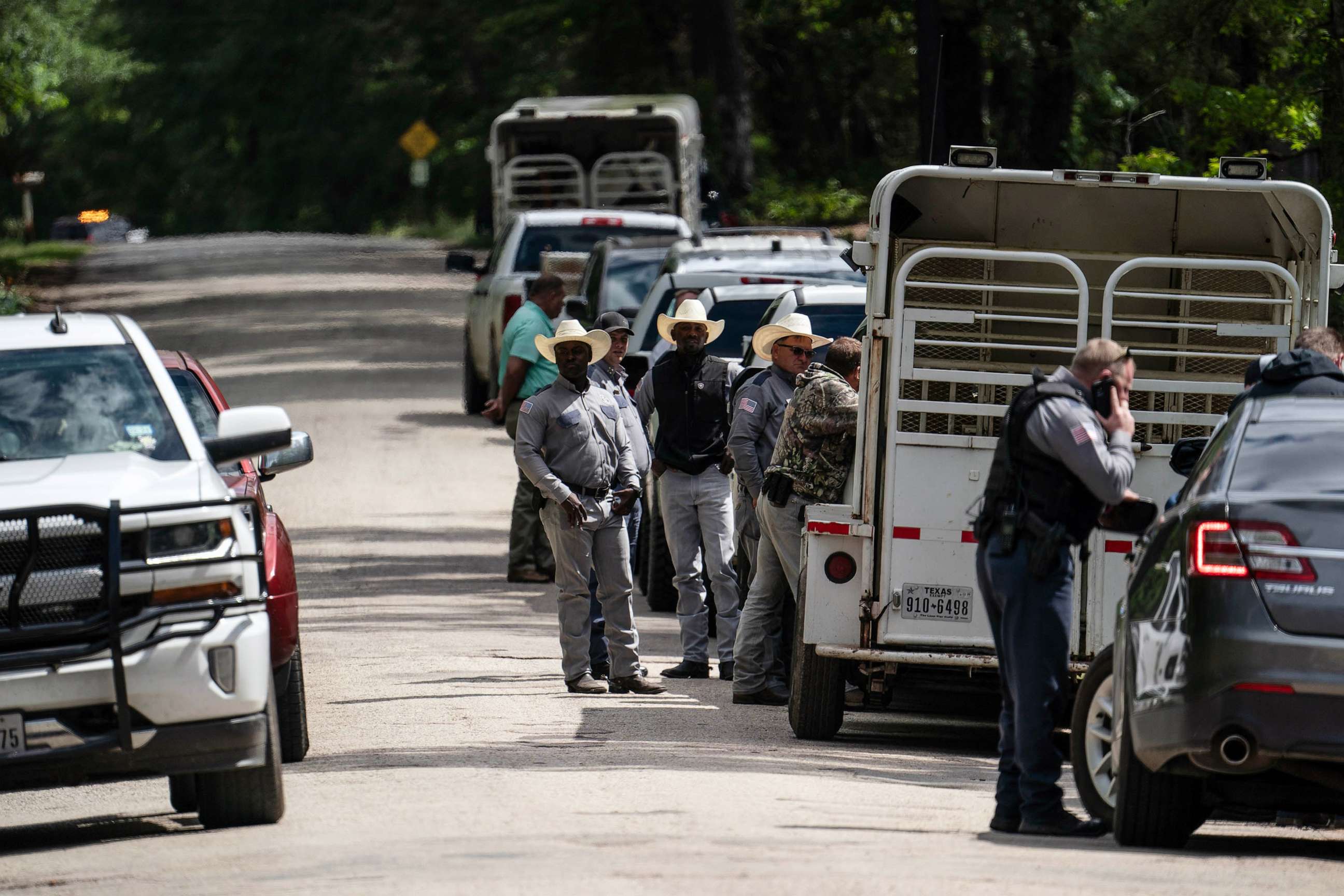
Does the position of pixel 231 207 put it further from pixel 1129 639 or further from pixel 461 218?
pixel 1129 639

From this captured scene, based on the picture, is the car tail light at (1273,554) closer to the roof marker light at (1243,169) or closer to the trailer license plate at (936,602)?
the trailer license plate at (936,602)

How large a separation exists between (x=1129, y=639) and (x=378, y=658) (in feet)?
19.1

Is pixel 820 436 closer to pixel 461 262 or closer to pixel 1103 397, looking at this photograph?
pixel 1103 397

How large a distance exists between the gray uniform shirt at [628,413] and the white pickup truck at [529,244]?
9.48m

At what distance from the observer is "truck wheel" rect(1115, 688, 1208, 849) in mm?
7277

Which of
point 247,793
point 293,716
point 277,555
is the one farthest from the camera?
point 293,716

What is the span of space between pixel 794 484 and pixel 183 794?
3376mm

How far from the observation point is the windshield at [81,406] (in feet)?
26.8

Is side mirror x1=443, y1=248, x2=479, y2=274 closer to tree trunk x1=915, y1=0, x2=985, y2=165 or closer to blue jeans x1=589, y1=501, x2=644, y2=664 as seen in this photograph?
tree trunk x1=915, y1=0, x2=985, y2=165

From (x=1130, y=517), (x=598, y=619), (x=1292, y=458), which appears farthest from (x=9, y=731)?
(x=598, y=619)

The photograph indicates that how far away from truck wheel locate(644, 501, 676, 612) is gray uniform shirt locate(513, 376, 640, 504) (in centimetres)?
318

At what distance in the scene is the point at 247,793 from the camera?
7762 millimetres

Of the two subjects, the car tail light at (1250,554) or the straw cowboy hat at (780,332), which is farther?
the straw cowboy hat at (780,332)

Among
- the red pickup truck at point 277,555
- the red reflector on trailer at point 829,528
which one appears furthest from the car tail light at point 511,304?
the red reflector on trailer at point 829,528
